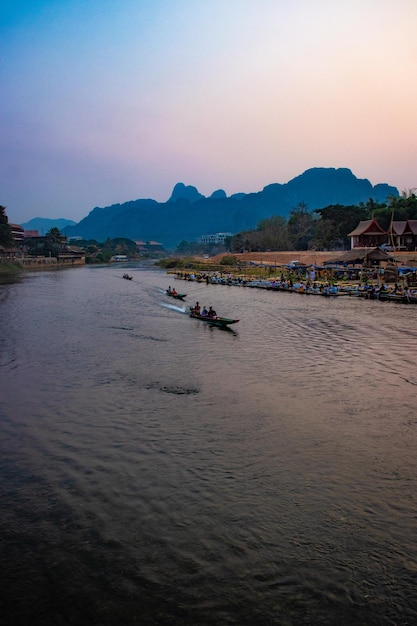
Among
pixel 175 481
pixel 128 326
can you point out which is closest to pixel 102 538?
pixel 175 481

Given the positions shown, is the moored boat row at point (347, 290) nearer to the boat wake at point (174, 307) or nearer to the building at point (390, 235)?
the boat wake at point (174, 307)

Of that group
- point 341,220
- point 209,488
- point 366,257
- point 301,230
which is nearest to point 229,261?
point 341,220

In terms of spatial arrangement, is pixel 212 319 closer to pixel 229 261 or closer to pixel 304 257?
pixel 304 257

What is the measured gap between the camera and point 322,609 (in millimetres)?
6887

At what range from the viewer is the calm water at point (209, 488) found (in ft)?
23.4

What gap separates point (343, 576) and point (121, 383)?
11352 millimetres

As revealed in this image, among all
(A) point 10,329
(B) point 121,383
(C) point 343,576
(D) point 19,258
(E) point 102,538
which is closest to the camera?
(C) point 343,576

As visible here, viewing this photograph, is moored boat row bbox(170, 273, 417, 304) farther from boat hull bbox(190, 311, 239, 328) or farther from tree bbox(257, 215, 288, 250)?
tree bbox(257, 215, 288, 250)

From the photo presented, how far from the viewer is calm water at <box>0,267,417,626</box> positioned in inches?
281

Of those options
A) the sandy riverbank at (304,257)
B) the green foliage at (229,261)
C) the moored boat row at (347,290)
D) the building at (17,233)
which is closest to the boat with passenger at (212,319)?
the moored boat row at (347,290)

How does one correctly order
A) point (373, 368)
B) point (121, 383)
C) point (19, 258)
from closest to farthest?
point (121, 383) → point (373, 368) → point (19, 258)

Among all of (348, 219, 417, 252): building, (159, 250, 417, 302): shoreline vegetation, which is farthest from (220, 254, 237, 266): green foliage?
(348, 219, 417, 252): building

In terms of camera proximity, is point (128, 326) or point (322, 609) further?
point (128, 326)

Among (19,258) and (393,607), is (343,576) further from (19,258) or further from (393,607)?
(19,258)
